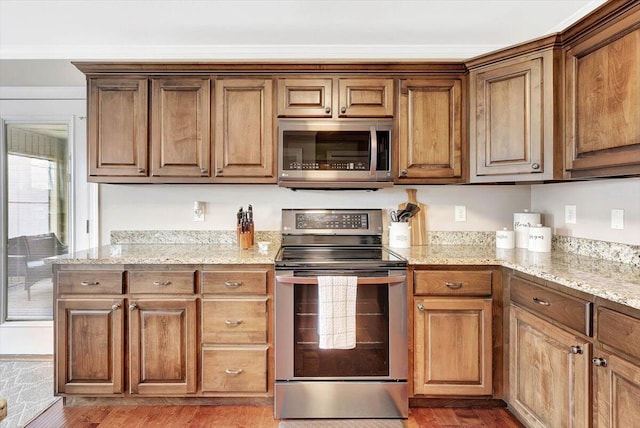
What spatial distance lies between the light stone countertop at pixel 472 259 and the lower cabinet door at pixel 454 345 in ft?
0.86

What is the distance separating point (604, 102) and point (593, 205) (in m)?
0.73

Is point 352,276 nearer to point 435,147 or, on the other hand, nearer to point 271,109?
point 435,147

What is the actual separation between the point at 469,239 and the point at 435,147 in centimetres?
80

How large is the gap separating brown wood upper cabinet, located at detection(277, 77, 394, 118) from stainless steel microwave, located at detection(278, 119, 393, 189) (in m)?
0.06

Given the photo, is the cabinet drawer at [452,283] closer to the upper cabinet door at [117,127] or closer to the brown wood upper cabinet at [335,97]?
the brown wood upper cabinet at [335,97]

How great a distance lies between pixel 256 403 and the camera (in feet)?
7.25

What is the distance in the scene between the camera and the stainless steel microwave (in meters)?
2.35

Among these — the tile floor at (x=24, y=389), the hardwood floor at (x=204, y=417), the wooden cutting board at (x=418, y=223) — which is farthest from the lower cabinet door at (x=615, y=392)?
the tile floor at (x=24, y=389)

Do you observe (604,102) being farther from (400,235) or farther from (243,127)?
(243,127)

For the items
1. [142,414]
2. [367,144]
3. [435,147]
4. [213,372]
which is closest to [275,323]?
[213,372]

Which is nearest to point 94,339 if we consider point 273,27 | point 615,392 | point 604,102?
point 273,27

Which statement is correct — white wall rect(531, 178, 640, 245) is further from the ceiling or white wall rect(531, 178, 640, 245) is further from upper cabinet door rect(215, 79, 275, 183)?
upper cabinet door rect(215, 79, 275, 183)

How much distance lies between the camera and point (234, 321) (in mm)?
2111

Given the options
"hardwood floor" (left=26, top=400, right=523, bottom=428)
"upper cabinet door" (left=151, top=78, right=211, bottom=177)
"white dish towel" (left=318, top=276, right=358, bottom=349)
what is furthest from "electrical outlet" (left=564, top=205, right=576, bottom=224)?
"upper cabinet door" (left=151, top=78, right=211, bottom=177)
